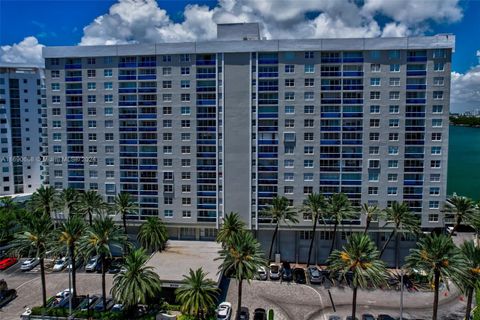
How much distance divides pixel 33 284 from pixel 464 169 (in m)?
154

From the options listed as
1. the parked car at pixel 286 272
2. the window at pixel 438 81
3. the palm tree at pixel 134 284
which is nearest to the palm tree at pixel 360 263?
the parked car at pixel 286 272

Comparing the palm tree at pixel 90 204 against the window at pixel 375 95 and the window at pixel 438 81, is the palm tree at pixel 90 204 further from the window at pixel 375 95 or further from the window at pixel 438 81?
the window at pixel 438 81

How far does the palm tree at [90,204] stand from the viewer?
6212 centimetres

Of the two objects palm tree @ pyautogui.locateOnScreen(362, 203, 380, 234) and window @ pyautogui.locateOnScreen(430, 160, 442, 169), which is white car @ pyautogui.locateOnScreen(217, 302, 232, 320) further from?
window @ pyautogui.locateOnScreen(430, 160, 442, 169)

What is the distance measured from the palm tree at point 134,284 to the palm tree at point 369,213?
117 ft

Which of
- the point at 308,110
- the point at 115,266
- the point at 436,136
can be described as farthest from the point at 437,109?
the point at 115,266

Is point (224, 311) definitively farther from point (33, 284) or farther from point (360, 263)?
point (33, 284)

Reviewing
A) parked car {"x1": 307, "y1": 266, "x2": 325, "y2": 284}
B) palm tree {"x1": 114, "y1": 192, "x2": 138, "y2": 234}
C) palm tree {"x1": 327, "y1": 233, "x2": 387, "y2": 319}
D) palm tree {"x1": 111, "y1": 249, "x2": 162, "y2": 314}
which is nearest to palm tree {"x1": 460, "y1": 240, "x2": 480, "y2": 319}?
palm tree {"x1": 327, "y1": 233, "x2": 387, "y2": 319}

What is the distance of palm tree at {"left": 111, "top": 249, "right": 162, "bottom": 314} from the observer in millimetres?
41000

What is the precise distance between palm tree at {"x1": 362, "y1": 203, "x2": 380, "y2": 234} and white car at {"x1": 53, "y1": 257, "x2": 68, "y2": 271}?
51.2 metres

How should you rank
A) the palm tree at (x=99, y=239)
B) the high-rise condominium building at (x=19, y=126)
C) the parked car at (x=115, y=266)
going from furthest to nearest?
the high-rise condominium building at (x=19, y=126)
the parked car at (x=115, y=266)
the palm tree at (x=99, y=239)

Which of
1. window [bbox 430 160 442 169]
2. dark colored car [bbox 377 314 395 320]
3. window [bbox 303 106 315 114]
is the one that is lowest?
dark colored car [bbox 377 314 395 320]

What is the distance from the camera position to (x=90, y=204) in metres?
62.1

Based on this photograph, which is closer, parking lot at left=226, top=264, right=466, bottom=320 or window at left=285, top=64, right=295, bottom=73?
parking lot at left=226, top=264, right=466, bottom=320
